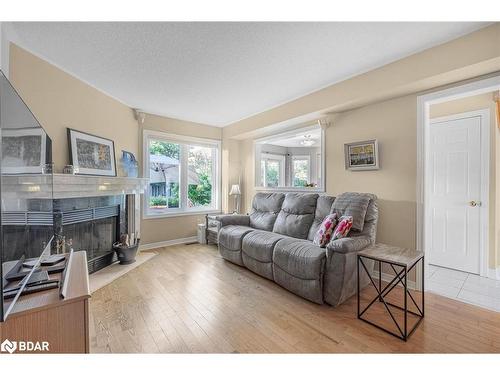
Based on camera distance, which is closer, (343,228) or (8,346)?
(8,346)

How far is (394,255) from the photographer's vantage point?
1.83 meters

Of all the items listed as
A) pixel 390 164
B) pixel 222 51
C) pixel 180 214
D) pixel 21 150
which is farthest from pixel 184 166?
pixel 390 164

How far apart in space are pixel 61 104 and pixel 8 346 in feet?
8.23

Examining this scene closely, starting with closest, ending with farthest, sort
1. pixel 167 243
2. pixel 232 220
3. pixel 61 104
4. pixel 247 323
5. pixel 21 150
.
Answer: pixel 21 150 < pixel 247 323 < pixel 61 104 < pixel 232 220 < pixel 167 243

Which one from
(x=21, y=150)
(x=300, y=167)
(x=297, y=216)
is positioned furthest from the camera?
(x=300, y=167)

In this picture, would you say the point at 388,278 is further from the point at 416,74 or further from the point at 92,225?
the point at 92,225

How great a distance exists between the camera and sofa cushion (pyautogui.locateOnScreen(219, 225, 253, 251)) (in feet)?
9.86

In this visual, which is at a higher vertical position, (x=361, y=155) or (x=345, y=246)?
(x=361, y=155)

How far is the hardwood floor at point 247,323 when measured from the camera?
61.6 inches
